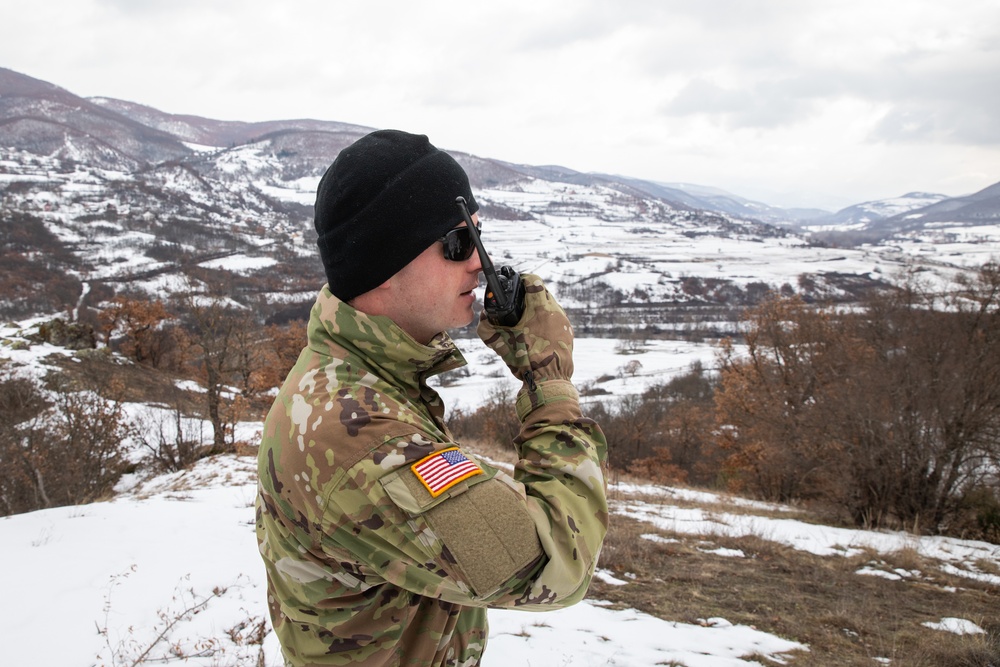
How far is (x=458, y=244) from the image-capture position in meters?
1.57

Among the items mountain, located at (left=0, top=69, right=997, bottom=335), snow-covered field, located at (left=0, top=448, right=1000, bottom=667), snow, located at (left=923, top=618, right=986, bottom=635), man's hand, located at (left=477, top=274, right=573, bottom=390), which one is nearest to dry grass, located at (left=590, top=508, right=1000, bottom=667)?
snow, located at (left=923, top=618, right=986, bottom=635)

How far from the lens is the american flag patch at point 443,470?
3.69 ft

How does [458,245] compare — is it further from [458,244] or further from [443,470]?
[443,470]

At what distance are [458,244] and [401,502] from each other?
751mm

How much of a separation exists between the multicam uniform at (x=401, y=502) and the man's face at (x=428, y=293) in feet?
0.22

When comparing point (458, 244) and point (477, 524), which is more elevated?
point (458, 244)

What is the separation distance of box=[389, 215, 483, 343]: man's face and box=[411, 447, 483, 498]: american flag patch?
0.42 meters

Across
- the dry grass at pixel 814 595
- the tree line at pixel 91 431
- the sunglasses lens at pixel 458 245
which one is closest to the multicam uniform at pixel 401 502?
the sunglasses lens at pixel 458 245

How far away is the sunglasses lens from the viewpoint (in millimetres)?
1538

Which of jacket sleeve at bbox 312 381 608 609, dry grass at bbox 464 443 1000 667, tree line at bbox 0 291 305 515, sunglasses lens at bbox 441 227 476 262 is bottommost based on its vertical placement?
tree line at bbox 0 291 305 515

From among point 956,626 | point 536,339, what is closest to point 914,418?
point 956,626

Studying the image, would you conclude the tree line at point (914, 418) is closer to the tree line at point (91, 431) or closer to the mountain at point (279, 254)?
the tree line at point (91, 431)

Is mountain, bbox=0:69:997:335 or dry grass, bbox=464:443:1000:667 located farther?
mountain, bbox=0:69:997:335

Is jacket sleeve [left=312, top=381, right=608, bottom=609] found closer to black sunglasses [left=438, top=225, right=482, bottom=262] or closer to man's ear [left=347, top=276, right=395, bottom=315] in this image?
man's ear [left=347, top=276, right=395, bottom=315]
